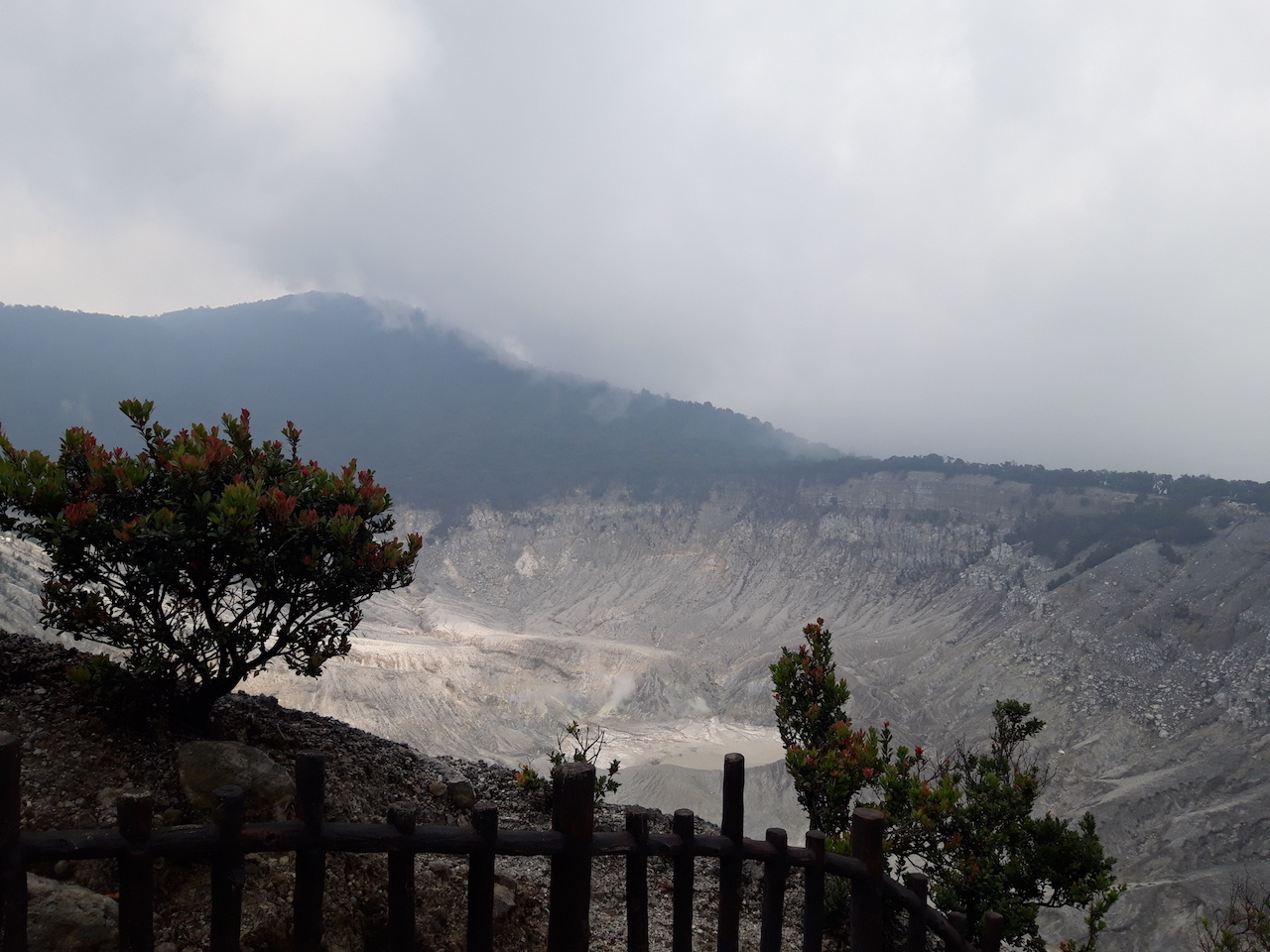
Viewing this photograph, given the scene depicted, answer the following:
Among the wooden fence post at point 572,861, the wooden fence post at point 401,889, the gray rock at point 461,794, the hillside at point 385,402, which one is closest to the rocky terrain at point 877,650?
the hillside at point 385,402

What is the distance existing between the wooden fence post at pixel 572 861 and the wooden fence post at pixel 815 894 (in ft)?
3.57

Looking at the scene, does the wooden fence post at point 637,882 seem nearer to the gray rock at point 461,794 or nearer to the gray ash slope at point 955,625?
the gray rock at point 461,794

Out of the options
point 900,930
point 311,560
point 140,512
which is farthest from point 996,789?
point 140,512

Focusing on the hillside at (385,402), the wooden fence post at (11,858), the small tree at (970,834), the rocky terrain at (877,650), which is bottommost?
the rocky terrain at (877,650)

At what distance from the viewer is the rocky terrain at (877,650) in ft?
91.5

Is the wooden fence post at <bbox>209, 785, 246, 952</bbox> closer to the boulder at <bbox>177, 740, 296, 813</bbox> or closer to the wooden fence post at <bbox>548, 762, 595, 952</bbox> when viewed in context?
the wooden fence post at <bbox>548, 762, 595, 952</bbox>

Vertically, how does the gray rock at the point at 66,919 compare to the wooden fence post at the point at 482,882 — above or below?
below

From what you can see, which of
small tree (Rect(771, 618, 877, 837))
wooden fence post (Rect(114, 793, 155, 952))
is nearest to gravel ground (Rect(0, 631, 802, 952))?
wooden fence post (Rect(114, 793, 155, 952))

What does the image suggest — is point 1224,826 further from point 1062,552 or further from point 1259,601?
point 1062,552

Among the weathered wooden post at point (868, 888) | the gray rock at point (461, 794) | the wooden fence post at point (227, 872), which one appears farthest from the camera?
the gray rock at point (461, 794)

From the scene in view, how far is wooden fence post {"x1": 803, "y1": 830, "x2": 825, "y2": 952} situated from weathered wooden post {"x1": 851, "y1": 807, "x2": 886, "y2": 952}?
0.17 meters

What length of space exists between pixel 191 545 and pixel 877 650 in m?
47.0

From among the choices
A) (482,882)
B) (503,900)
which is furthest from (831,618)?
(482,882)

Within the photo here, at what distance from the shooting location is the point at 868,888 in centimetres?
353
